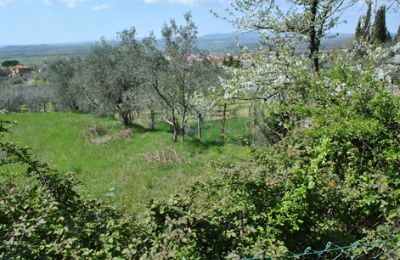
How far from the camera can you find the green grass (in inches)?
441

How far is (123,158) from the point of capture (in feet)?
50.3

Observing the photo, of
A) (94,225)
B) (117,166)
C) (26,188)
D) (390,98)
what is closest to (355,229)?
(390,98)

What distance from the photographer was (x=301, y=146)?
5.11 m

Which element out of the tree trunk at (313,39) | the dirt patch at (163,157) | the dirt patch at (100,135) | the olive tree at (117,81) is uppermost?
the tree trunk at (313,39)

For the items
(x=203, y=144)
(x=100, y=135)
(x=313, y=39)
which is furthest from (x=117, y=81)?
(x=313, y=39)

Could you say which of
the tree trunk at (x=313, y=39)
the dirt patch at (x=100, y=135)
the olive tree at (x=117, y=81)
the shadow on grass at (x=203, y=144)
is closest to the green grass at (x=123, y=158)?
the shadow on grass at (x=203, y=144)

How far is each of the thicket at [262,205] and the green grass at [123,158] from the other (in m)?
1.80

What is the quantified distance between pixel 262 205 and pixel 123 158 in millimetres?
11649

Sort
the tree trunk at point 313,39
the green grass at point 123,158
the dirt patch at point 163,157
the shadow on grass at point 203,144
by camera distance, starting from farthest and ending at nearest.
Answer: the shadow on grass at point 203,144, the dirt patch at point 163,157, the green grass at point 123,158, the tree trunk at point 313,39

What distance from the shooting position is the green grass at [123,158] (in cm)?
1120

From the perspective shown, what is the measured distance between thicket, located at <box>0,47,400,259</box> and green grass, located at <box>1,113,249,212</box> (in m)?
1.80

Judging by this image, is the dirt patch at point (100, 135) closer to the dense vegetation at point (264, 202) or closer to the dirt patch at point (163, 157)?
the dirt patch at point (163, 157)

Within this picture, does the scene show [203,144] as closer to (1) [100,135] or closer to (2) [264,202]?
(1) [100,135]

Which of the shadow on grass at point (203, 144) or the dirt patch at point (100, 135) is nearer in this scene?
the shadow on grass at point (203, 144)
